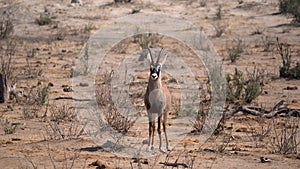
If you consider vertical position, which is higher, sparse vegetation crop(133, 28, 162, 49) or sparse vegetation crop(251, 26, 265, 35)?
sparse vegetation crop(133, 28, 162, 49)

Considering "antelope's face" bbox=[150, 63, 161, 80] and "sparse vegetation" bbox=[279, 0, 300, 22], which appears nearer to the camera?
"antelope's face" bbox=[150, 63, 161, 80]

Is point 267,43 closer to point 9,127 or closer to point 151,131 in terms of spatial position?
point 9,127

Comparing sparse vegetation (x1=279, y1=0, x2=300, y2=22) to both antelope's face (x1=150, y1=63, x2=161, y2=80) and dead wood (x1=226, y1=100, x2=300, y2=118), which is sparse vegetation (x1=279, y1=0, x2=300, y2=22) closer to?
dead wood (x1=226, y1=100, x2=300, y2=118)

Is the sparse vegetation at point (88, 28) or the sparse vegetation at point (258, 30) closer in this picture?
the sparse vegetation at point (258, 30)

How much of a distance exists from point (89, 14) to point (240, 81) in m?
17.0

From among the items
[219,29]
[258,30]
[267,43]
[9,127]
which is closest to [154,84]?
[9,127]

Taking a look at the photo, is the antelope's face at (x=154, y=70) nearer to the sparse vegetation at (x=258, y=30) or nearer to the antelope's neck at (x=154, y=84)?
the antelope's neck at (x=154, y=84)

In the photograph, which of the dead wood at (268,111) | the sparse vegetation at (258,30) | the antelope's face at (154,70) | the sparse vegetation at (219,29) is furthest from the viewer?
the sparse vegetation at (258,30)

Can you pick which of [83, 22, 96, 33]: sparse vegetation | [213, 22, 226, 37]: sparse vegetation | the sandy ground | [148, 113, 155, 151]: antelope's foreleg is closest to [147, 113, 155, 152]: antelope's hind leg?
[148, 113, 155, 151]: antelope's foreleg

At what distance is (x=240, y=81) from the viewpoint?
43.4 ft

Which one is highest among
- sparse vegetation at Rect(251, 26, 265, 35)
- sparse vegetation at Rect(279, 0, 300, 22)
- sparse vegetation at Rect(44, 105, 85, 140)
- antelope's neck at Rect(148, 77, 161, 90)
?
antelope's neck at Rect(148, 77, 161, 90)

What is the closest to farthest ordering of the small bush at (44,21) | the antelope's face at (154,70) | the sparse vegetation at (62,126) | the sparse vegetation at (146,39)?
the antelope's face at (154,70) → the sparse vegetation at (62,126) → the sparse vegetation at (146,39) → the small bush at (44,21)

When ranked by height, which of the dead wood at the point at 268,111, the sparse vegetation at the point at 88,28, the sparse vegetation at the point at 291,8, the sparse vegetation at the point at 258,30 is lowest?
the dead wood at the point at 268,111

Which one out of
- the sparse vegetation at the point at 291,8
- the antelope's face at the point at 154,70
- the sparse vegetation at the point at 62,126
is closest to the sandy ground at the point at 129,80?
the sparse vegetation at the point at 62,126
